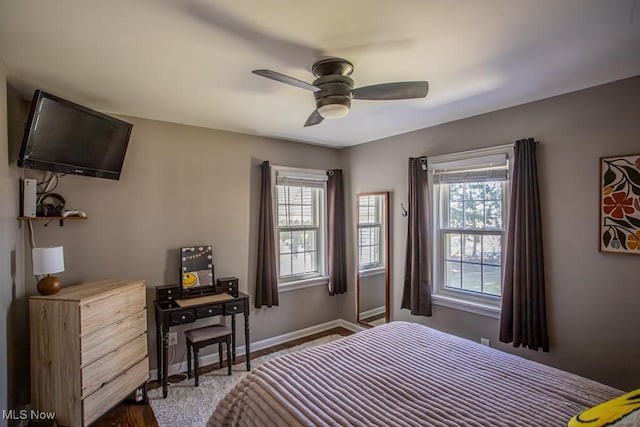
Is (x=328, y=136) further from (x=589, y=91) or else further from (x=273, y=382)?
(x=273, y=382)

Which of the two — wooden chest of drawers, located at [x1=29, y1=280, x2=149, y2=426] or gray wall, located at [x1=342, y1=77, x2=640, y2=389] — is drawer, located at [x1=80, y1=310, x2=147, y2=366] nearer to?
wooden chest of drawers, located at [x1=29, y1=280, x2=149, y2=426]

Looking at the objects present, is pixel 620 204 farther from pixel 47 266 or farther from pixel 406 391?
pixel 47 266

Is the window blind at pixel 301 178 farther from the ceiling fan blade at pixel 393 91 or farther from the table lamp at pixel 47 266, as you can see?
the table lamp at pixel 47 266

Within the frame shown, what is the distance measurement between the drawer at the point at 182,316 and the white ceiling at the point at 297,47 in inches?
71.0

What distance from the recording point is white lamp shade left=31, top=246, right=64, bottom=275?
2.23 m

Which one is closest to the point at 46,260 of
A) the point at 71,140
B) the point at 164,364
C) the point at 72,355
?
the point at 72,355

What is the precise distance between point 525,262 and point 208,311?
9.29 ft

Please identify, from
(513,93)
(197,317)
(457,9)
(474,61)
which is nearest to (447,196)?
(513,93)

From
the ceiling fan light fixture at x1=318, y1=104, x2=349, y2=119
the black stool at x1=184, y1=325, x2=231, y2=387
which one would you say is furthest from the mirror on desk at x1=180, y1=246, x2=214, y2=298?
the ceiling fan light fixture at x1=318, y1=104, x2=349, y2=119

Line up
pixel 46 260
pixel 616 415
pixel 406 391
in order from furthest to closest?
pixel 46 260 → pixel 406 391 → pixel 616 415

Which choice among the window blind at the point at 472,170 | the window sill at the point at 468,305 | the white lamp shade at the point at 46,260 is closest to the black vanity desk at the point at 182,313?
the white lamp shade at the point at 46,260

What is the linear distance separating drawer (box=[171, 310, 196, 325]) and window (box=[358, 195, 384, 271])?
85.7 inches

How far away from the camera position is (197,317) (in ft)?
9.78

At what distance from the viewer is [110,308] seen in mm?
2391
